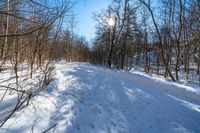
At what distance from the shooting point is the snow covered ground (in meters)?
4.08

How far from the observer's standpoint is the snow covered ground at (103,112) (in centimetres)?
408

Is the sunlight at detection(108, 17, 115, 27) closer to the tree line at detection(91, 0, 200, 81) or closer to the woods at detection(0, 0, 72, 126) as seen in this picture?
the tree line at detection(91, 0, 200, 81)

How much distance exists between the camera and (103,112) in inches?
205

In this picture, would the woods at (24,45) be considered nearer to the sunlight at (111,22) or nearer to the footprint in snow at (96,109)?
the footprint in snow at (96,109)

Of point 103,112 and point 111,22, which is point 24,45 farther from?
point 111,22

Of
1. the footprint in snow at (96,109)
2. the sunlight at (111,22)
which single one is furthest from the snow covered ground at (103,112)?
the sunlight at (111,22)

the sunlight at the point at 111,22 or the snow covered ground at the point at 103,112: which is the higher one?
the sunlight at the point at 111,22

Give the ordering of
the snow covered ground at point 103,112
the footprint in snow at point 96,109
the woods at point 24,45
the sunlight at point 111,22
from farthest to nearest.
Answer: the sunlight at point 111,22
the footprint in snow at point 96,109
the snow covered ground at point 103,112
the woods at point 24,45

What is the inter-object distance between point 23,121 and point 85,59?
48187 mm

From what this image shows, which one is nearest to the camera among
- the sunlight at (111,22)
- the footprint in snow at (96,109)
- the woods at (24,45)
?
the woods at (24,45)

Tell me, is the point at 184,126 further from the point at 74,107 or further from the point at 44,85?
the point at 44,85

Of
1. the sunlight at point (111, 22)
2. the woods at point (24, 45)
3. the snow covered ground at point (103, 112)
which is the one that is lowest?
the snow covered ground at point (103, 112)

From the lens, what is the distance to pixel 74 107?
5129 millimetres

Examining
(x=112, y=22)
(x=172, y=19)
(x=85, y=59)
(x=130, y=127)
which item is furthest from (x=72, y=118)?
(x=85, y=59)
